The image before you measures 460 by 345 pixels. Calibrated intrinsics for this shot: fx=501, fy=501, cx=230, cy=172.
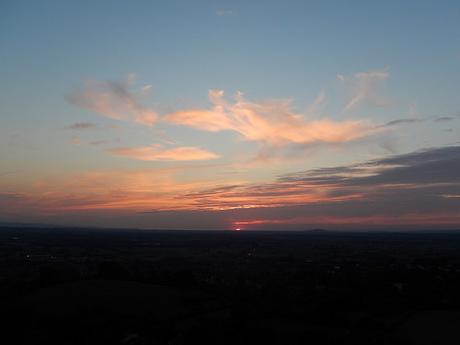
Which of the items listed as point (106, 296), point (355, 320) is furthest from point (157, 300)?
point (355, 320)

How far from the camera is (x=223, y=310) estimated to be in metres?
30.2

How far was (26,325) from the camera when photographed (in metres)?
24.0

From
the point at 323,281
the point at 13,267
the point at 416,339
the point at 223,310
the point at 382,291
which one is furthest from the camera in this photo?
the point at 13,267

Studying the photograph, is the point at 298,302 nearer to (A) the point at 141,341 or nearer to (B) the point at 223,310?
(B) the point at 223,310

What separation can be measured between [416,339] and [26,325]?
18.6 meters

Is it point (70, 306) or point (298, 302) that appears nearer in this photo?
point (70, 306)

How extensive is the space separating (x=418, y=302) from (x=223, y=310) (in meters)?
13.0

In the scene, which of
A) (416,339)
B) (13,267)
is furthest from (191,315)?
(13,267)

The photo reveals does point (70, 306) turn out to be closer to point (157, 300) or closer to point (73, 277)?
point (157, 300)

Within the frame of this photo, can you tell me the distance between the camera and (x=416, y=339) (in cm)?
2375

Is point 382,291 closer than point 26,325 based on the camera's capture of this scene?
No

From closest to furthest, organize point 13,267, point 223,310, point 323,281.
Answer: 1. point 223,310
2. point 323,281
3. point 13,267

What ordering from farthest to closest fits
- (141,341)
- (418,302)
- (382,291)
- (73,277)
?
1. (73,277)
2. (382,291)
3. (418,302)
4. (141,341)

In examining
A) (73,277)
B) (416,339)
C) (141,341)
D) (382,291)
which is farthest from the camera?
(73,277)
